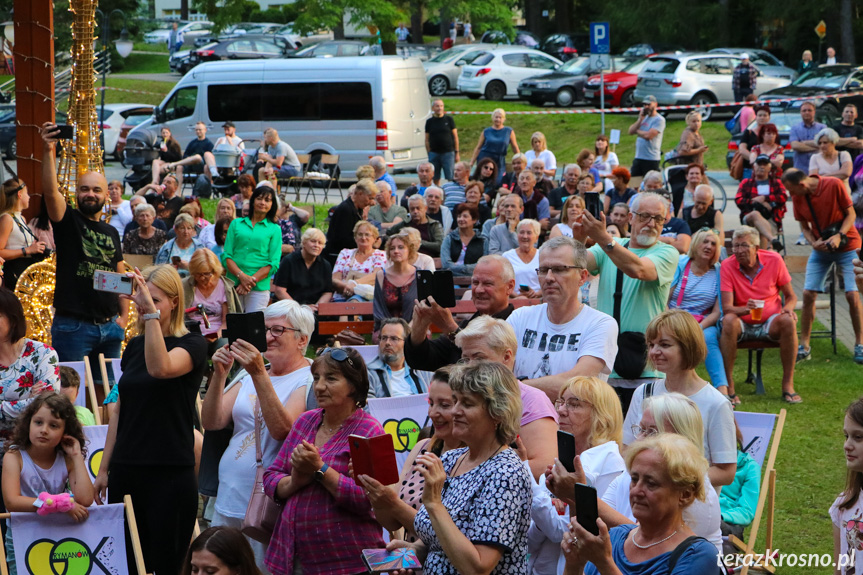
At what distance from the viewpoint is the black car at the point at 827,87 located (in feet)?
75.6

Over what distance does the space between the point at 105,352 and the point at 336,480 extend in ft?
11.5

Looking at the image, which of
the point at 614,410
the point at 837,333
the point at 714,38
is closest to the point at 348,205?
the point at 837,333

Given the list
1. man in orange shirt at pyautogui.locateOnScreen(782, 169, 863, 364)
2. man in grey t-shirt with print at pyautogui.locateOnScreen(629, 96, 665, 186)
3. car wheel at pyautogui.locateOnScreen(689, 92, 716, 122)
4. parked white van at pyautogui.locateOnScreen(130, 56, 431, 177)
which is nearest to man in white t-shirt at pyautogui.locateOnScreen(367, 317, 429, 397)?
man in orange shirt at pyautogui.locateOnScreen(782, 169, 863, 364)

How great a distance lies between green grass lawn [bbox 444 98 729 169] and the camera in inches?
998

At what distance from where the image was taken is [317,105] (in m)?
23.2

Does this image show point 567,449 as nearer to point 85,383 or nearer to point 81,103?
point 85,383

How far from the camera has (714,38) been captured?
40.1 m

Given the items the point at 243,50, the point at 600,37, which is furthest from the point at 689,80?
the point at 243,50

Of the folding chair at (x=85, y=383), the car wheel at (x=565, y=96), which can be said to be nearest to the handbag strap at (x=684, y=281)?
the folding chair at (x=85, y=383)

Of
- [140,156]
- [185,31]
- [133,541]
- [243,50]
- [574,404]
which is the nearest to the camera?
[574,404]

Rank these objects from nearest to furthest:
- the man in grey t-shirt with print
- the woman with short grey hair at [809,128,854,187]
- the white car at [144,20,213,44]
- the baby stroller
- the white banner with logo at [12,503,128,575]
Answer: the white banner with logo at [12,503,128,575], the woman with short grey hair at [809,128,854,187], the man in grey t-shirt with print, the baby stroller, the white car at [144,20,213,44]

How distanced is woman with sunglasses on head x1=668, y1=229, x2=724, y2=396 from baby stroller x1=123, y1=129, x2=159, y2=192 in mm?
13421

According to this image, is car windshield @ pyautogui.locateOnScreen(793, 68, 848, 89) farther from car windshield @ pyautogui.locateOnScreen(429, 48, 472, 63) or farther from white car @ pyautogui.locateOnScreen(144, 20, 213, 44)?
white car @ pyautogui.locateOnScreen(144, 20, 213, 44)

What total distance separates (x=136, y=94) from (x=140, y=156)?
14.8 meters
